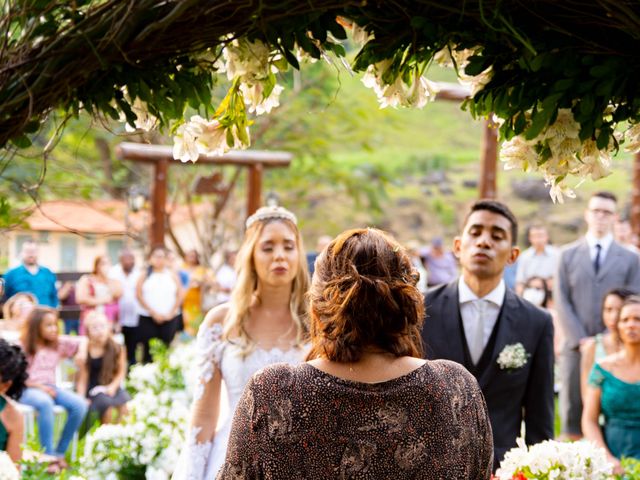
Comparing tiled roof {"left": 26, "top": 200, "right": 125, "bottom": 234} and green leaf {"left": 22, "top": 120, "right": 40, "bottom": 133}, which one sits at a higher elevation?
tiled roof {"left": 26, "top": 200, "right": 125, "bottom": 234}

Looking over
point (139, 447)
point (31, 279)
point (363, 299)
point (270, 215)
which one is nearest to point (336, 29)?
point (363, 299)

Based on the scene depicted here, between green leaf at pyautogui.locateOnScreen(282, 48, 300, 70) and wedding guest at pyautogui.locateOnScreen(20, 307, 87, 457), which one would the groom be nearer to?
green leaf at pyautogui.locateOnScreen(282, 48, 300, 70)

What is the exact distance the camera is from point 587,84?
79.5 inches

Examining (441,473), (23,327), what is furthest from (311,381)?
(23,327)

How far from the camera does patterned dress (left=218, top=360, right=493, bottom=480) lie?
220 cm

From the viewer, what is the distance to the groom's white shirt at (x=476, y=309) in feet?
13.4

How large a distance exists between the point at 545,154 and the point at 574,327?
5.89 meters

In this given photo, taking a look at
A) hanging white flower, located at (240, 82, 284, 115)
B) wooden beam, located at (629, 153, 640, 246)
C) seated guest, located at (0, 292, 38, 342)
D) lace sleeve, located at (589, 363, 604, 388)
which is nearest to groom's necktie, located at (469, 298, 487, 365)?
hanging white flower, located at (240, 82, 284, 115)

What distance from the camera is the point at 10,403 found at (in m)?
5.61

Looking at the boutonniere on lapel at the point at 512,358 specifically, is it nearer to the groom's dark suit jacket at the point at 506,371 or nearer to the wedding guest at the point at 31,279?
the groom's dark suit jacket at the point at 506,371

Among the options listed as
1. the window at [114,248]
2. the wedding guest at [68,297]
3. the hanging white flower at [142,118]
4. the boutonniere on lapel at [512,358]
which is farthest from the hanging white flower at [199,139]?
the window at [114,248]

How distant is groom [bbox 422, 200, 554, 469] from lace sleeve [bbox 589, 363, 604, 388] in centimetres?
239

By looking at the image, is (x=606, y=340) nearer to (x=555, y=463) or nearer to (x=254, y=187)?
(x=555, y=463)

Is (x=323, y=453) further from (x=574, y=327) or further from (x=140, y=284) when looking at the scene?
(x=140, y=284)
